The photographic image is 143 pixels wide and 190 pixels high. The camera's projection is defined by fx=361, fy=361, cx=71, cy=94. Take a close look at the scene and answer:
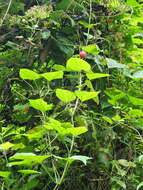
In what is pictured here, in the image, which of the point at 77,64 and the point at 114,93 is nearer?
the point at 77,64

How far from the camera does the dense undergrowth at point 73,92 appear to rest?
1.13 m

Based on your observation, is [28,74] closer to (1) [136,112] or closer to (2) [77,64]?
(2) [77,64]

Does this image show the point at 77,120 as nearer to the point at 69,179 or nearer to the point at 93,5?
the point at 69,179

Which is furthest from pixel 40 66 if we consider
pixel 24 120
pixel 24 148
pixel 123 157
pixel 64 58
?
pixel 123 157

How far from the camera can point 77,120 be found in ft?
3.71

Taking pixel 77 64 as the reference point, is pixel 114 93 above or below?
below

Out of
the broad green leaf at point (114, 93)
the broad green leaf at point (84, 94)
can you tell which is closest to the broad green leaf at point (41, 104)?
the broad green leaf at point (84, 94)

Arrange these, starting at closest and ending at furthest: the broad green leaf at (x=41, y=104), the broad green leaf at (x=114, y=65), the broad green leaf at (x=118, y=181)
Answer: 1. the broad green leaf at (x=41, y=104)
2. the broad green leaf at (x=118, y=181)
3. the broad green leaf at (x=114, y=65)

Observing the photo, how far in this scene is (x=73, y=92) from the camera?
113cm

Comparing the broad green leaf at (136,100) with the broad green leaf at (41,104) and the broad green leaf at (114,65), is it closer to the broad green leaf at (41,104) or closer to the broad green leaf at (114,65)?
the broad green leaf at (114,65)

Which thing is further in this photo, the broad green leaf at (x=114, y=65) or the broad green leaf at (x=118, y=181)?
the broad green leaf at (x=114, y=65)

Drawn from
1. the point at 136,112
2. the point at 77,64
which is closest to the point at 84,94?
the point at 77,64

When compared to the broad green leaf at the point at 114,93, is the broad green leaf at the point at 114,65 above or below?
above

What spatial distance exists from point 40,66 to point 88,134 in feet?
0.97
